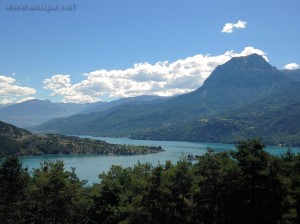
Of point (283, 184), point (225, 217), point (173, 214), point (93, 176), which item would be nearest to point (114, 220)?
point (173, 214)

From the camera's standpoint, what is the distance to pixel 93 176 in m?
134

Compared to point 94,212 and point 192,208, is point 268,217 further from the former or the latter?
point 94,212

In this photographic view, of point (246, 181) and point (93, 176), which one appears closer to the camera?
point (246, 181)

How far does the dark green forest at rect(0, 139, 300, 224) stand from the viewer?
35812 millimetres

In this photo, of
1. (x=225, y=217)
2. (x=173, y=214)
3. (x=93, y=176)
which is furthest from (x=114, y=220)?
(x=93, y=176)

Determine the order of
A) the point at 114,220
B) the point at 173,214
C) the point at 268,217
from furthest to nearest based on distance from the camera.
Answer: the point at 114,220, the point at 173,214, the point at 268,217

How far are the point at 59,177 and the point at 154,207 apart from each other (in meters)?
10.9

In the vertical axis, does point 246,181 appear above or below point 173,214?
above

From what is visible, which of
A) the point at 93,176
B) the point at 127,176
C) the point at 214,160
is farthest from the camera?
the point at 93,176

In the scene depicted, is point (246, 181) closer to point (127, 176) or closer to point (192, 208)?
point (192, 208)

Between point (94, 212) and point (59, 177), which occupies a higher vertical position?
point (59, 177)

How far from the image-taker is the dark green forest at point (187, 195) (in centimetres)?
3581

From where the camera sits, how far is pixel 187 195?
3934 centimetres

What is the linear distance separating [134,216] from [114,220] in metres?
4.20
